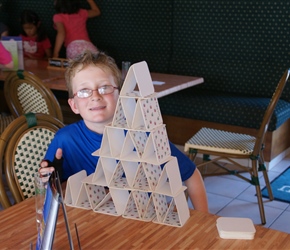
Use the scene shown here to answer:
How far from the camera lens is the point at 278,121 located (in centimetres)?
406

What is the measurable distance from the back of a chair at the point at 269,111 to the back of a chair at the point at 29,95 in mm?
1200

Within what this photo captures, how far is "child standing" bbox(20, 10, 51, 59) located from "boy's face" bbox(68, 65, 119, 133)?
11.7 feet

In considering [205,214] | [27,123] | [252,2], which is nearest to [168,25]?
[252,2]

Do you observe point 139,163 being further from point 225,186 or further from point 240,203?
point 225,186

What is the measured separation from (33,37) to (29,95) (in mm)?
2327

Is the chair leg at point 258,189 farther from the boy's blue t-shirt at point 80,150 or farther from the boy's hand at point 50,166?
the boy's hand at point 50,166

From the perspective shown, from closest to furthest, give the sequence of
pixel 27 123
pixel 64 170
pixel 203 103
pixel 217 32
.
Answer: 1. pixel 64 170
2. pixel 27 123
3. pixel 203 103
4. pixel 217 32

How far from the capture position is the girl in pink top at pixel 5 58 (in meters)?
4.11

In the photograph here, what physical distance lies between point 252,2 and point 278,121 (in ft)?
3.61

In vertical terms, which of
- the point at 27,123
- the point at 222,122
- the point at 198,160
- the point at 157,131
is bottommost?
the point at 198,160

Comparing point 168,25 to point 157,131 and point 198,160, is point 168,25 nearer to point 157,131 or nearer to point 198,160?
point 198,160

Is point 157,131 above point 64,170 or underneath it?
above

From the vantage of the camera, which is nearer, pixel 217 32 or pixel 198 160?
pixel 198 160

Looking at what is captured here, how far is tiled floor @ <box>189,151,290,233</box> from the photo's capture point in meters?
3.36
